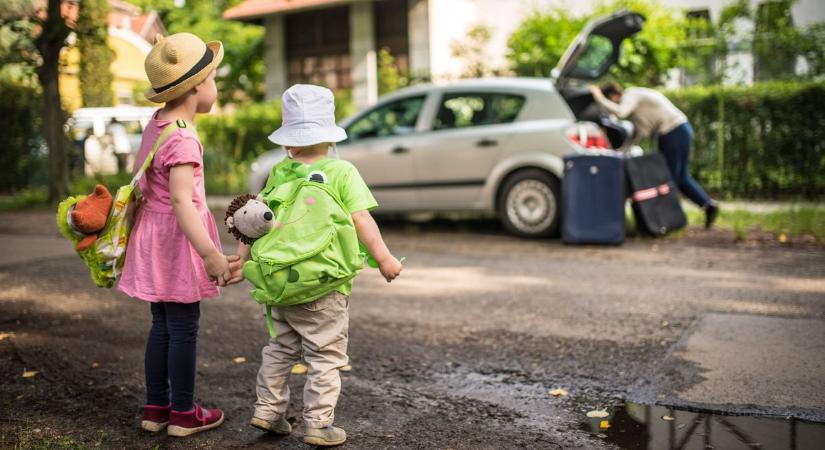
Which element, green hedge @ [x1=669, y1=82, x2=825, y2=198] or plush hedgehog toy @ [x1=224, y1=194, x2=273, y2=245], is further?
green hedge @ [x1=669, y1=82, x2=825, y2=198]

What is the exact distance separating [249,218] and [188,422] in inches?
39.7

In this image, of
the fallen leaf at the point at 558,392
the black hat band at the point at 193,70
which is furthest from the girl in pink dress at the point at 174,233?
the fallen leaf at the point at 558,392

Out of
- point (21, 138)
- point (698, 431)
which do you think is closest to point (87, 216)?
point (698, 431)

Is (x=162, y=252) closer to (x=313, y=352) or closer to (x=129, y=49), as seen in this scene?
(x=313, y=352)

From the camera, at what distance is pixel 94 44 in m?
14.1

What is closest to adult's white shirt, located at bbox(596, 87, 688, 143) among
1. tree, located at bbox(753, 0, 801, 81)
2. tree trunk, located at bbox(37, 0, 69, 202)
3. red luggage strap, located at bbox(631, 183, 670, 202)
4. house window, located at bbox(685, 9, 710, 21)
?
red luggage strap, located at bbox(631, 183, 670, 202)

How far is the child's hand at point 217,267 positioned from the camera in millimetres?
3287

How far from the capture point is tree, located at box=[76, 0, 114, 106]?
44.5ft

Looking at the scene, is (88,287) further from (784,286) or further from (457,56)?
(457,56)

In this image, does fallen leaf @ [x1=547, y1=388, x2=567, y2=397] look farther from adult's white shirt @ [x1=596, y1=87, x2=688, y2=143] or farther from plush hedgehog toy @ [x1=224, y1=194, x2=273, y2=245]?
adult's white shirt @ [x1=596, y1=87, x2=688, y2=143]

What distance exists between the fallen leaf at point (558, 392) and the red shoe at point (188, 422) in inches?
62.9

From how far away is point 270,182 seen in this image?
3451mm

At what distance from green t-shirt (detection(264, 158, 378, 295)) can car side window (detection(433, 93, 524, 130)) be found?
22.0ft

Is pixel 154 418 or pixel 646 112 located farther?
pixel 646 112
